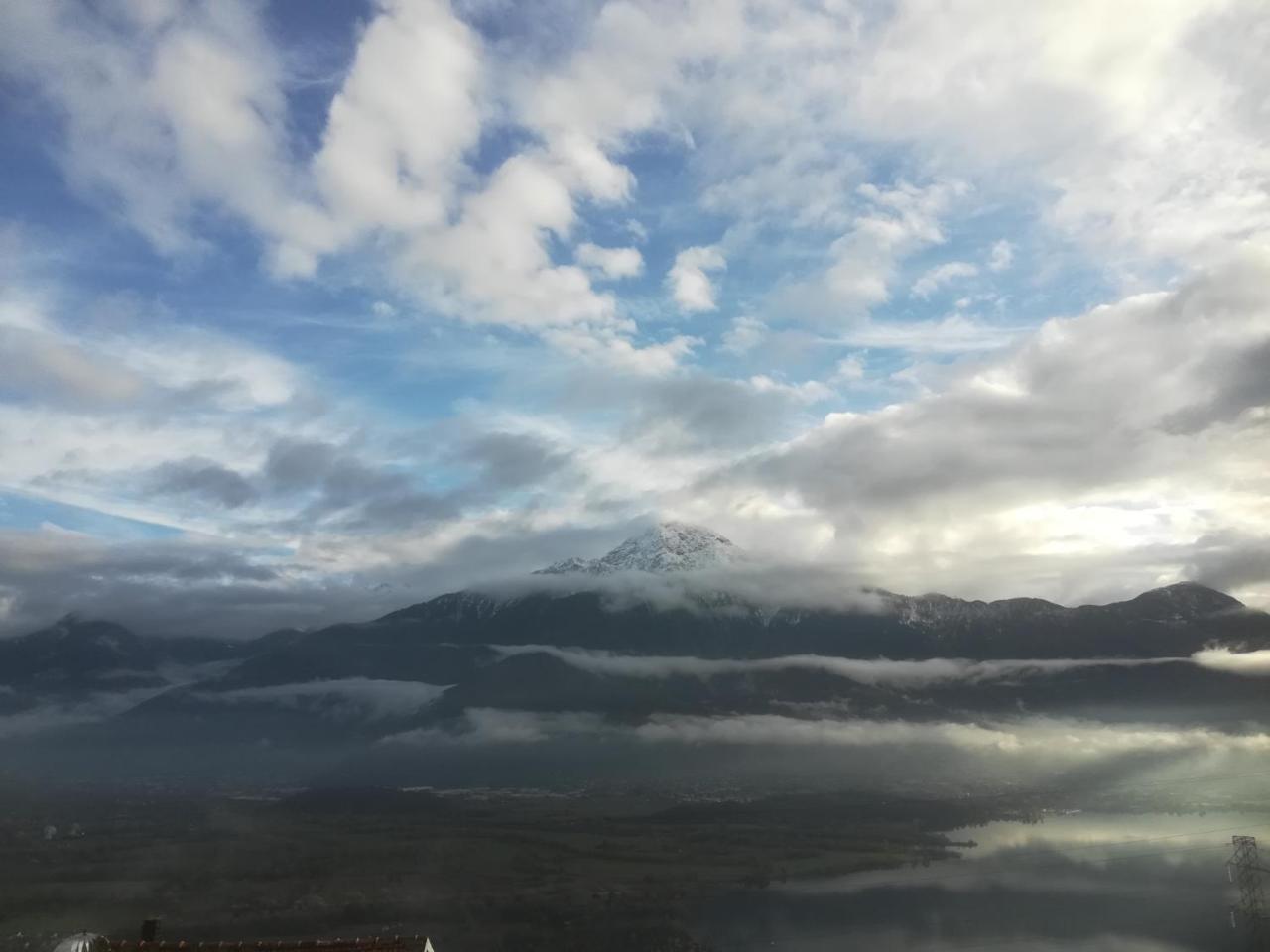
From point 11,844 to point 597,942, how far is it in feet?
380

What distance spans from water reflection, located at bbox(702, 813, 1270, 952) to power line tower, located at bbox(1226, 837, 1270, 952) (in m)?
1.84

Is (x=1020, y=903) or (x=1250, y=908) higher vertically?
(x=1250, y=908)

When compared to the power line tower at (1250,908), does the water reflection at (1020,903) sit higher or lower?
lower

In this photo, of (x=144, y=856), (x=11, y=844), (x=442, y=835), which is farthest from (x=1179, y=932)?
(x=11, y=844)

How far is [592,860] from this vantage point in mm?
146875

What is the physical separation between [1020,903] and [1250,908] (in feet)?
92.9

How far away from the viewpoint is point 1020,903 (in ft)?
399

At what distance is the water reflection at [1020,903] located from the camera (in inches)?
4104

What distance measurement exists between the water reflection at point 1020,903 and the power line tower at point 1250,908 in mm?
1841

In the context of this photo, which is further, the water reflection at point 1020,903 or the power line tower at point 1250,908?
the water reflection at point 1020,903

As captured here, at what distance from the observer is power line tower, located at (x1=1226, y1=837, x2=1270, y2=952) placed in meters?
98.1

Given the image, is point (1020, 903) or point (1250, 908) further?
point (1020, 903)

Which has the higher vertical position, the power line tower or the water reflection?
the power line tower

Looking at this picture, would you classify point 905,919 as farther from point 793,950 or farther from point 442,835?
point 442,835
